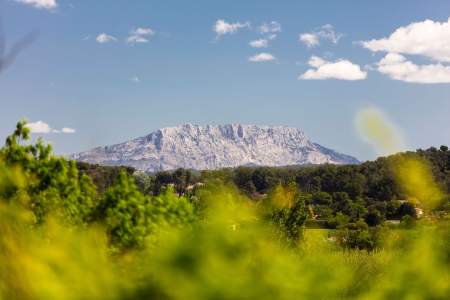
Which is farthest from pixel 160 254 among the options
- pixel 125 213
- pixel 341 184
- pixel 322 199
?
pixel 341 184

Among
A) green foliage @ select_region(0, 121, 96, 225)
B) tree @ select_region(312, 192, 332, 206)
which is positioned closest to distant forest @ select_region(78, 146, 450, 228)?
tree @ select_region(312, 192, 332, 206)

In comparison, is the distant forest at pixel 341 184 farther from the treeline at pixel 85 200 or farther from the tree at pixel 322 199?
the treeline at pixel 85 200

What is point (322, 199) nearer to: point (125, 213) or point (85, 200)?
point (85, 200)

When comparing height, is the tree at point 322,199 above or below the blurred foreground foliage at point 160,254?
below

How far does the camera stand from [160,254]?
8.88 feet

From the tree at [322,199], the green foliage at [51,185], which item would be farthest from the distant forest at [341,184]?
the green foliage at [51,185]

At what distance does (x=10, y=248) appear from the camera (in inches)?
123

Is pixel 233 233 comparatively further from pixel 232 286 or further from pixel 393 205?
pixel 393 205

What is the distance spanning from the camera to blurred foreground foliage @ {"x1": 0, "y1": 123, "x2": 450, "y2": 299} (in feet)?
8.63

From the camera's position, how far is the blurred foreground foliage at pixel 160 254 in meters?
2.63

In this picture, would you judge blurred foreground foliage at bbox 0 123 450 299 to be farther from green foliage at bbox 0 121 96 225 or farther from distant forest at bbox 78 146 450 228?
distant forest at bbox 78 146 450 228

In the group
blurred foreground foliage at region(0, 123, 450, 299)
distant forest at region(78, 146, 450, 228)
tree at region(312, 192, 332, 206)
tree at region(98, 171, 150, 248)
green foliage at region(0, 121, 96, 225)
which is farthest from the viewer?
tree at region(312, 192, 332, 206)

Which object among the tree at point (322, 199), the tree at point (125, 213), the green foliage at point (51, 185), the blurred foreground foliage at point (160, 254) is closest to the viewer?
the blurred foreground foliage at point (160, 254)

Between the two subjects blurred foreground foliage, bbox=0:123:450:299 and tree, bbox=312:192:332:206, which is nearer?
blurred foreground foliage, bbox=0:123:450:299
